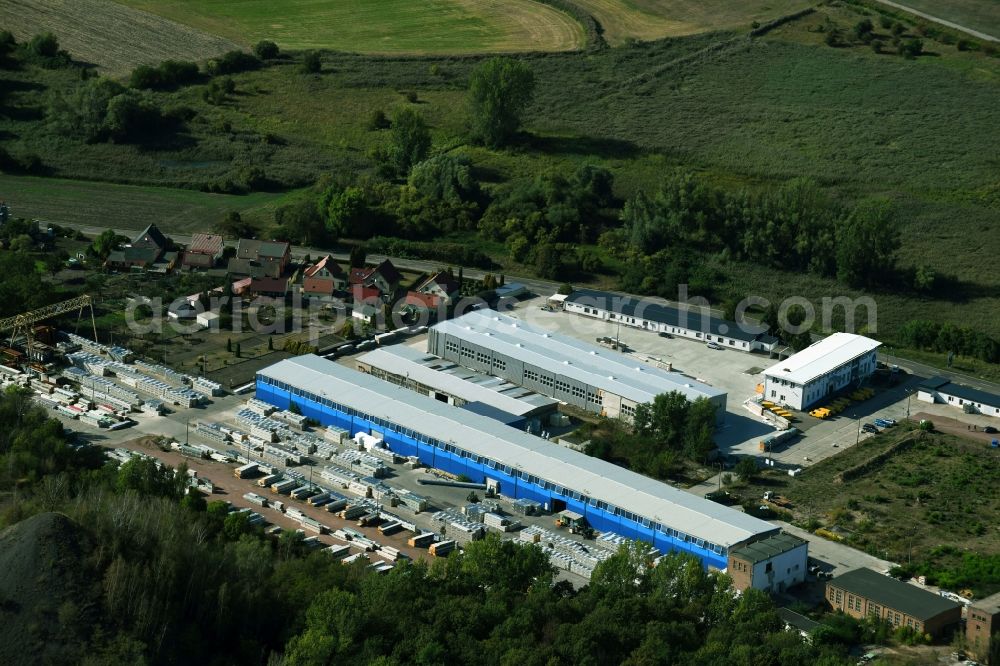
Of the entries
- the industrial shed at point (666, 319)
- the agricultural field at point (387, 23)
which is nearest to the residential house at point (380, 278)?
the industrial shed at point (666, 319)

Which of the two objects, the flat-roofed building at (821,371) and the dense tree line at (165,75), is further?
the dense tree line at (165,75)

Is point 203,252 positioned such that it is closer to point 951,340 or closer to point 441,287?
point 441,287

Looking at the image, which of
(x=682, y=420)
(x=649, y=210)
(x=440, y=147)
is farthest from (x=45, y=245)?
(x=682, y=420)

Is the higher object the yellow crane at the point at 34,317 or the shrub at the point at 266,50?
the shrub at the point at 266,50

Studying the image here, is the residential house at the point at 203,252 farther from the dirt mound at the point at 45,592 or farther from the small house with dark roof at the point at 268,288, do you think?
the dirt mound at the point at 45,592

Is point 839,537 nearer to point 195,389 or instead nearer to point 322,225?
point 195,389

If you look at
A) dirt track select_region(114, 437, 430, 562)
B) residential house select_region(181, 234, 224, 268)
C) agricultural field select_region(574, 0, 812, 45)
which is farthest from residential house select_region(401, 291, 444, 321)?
agricultural field select_region(574, 0, 812, 45)

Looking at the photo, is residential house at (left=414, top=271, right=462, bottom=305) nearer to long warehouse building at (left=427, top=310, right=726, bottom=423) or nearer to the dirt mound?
long warehouse building at (left=427, top=310, right=726, bottom=423)
